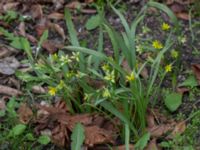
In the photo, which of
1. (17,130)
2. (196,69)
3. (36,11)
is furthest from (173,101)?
(36,11)

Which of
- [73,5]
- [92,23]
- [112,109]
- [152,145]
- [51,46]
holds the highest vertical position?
[73,5]

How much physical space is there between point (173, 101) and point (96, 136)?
49cm

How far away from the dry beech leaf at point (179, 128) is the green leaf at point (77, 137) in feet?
1.60

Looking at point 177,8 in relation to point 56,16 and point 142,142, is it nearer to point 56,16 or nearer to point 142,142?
point 56,16

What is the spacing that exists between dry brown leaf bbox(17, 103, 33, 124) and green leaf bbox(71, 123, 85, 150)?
0.36 metres

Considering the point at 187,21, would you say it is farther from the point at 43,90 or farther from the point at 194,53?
the point at 43,90

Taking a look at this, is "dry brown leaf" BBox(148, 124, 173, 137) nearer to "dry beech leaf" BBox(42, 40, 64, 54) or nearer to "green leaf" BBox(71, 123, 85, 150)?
"green leaf" BBox(71, 123, 85, 150)

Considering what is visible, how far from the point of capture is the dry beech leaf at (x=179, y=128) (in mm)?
2722

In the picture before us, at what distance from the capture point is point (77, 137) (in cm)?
258

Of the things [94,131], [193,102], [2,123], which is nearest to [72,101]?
[94,131]

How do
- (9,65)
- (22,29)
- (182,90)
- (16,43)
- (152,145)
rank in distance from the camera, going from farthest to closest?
(22,29) < (16,43) < (9,65) < (182,90) < (152,145)

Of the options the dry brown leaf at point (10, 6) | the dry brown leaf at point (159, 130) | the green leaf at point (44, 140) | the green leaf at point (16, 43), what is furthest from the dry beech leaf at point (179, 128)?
the dry brown leaf at point (10, 6)

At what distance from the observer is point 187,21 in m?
3.48

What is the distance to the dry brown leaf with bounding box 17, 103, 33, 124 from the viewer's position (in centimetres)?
284
